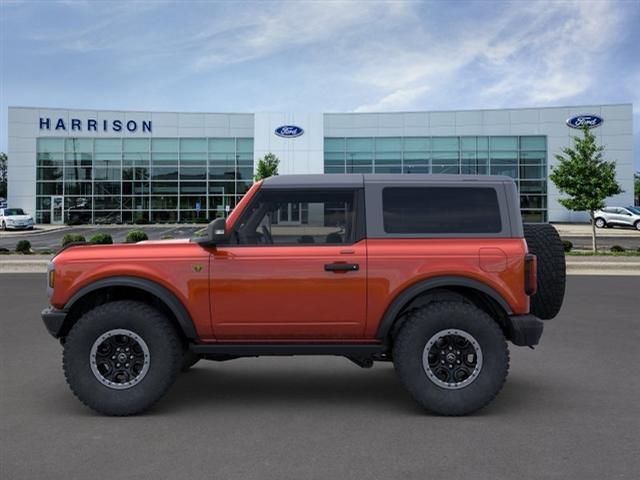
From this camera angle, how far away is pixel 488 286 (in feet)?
16.3

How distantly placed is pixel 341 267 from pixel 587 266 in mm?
16367

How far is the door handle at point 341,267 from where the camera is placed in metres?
4.89

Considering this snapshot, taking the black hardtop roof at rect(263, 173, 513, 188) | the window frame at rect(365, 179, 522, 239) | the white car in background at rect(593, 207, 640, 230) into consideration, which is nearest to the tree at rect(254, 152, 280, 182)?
the white car in background at rect(593, 207, 640, 230)

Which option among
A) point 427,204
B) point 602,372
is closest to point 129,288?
point 427,204

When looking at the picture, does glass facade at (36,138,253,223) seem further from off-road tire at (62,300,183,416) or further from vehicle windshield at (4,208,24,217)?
off-road tire at (62,300,183,416)

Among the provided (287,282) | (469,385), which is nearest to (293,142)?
(287,282)

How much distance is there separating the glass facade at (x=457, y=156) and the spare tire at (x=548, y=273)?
41.1 m

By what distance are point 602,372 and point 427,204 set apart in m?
2.90

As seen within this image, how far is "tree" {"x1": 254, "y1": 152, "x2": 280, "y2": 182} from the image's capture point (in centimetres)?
4238

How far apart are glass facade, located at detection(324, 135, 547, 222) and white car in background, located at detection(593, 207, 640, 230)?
18.0 feet

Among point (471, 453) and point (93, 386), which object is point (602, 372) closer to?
point (471, 453)

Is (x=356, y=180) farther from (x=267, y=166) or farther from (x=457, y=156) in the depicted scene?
(x=457, y=156)

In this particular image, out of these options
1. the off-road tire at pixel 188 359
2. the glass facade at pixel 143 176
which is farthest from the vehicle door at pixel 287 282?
the glass facade at pixel 143 176

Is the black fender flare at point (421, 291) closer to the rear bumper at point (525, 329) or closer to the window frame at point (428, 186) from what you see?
the rear bumper at point (525, 329)
